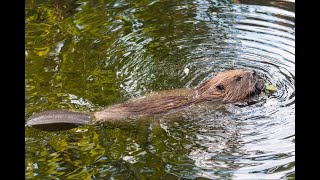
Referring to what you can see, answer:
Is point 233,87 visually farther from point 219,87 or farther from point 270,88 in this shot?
point 270,88

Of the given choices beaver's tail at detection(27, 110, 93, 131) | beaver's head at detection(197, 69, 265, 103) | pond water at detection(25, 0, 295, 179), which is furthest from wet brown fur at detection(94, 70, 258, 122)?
beaver's tail at detection(27, 110, 93, 131)

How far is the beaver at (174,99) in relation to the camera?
15.0ft

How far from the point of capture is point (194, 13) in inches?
267

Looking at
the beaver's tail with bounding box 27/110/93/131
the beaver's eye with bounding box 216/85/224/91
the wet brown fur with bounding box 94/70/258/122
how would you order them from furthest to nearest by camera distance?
the beaver's eye with bounding box 216/85/224/91
the wet brown fur with bounding box 94/70/258/122
the beaver's tail with bounding box 27/110/93/131

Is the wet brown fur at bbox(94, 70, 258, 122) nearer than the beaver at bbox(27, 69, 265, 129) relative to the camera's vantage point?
→ No

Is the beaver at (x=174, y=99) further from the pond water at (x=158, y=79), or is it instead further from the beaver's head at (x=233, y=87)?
the pond water at (x=158, y=79)

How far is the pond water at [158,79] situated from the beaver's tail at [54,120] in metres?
0.07

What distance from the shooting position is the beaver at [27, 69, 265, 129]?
4570 millimetres

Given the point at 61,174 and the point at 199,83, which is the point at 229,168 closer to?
the point at 61,174

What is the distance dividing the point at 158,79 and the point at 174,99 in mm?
461

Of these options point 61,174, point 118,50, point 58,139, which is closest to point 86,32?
point 118,50

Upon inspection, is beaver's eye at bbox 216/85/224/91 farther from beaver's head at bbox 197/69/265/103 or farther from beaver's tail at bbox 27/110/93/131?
beaver's tail at bbox 27/110/93/131

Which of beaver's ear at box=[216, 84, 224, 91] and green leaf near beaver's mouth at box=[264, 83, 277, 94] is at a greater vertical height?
beaver's ear at box=[216, 84, 224, 91]

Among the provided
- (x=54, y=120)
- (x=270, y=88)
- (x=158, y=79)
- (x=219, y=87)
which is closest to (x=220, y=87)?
(x=219, y=87)
